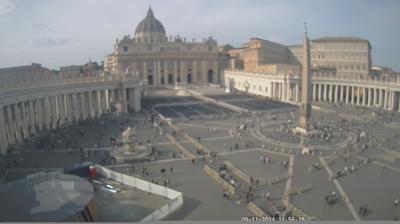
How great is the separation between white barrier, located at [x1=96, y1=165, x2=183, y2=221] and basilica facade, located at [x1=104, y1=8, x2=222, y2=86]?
54.8 metres

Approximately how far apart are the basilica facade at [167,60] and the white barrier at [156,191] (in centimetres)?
5478

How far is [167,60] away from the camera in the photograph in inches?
3142

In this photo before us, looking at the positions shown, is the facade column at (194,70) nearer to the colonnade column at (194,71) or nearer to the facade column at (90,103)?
the colonnade column at (194,71)

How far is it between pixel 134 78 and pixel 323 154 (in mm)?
29842

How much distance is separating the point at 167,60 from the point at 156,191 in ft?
204

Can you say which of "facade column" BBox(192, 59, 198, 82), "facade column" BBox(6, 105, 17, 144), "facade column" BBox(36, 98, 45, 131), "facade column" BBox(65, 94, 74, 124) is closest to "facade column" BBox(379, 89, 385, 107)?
"facade column" BBox(65, 94, 74, 124)

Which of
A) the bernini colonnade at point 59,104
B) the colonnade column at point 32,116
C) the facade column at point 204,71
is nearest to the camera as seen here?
the bernini colonnade at point 59,104

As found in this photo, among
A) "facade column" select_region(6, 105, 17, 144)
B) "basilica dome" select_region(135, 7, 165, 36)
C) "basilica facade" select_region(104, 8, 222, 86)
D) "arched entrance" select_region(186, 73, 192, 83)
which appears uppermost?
"basilica dome" select_region(135, 7, 165, 36)

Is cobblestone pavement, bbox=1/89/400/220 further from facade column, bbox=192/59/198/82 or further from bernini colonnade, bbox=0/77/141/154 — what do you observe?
facade column, bbox=192/59/198/82

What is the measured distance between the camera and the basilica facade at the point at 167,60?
252 feet

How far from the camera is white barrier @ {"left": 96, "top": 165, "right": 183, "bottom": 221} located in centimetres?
1678

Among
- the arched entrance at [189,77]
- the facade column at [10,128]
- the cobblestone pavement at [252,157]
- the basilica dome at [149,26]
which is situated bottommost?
the cobblestone pavement at [252,157]

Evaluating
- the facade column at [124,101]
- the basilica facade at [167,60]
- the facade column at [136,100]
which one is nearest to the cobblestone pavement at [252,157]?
the facade column at [124,101]

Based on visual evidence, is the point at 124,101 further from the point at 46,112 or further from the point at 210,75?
the point at 210,75
